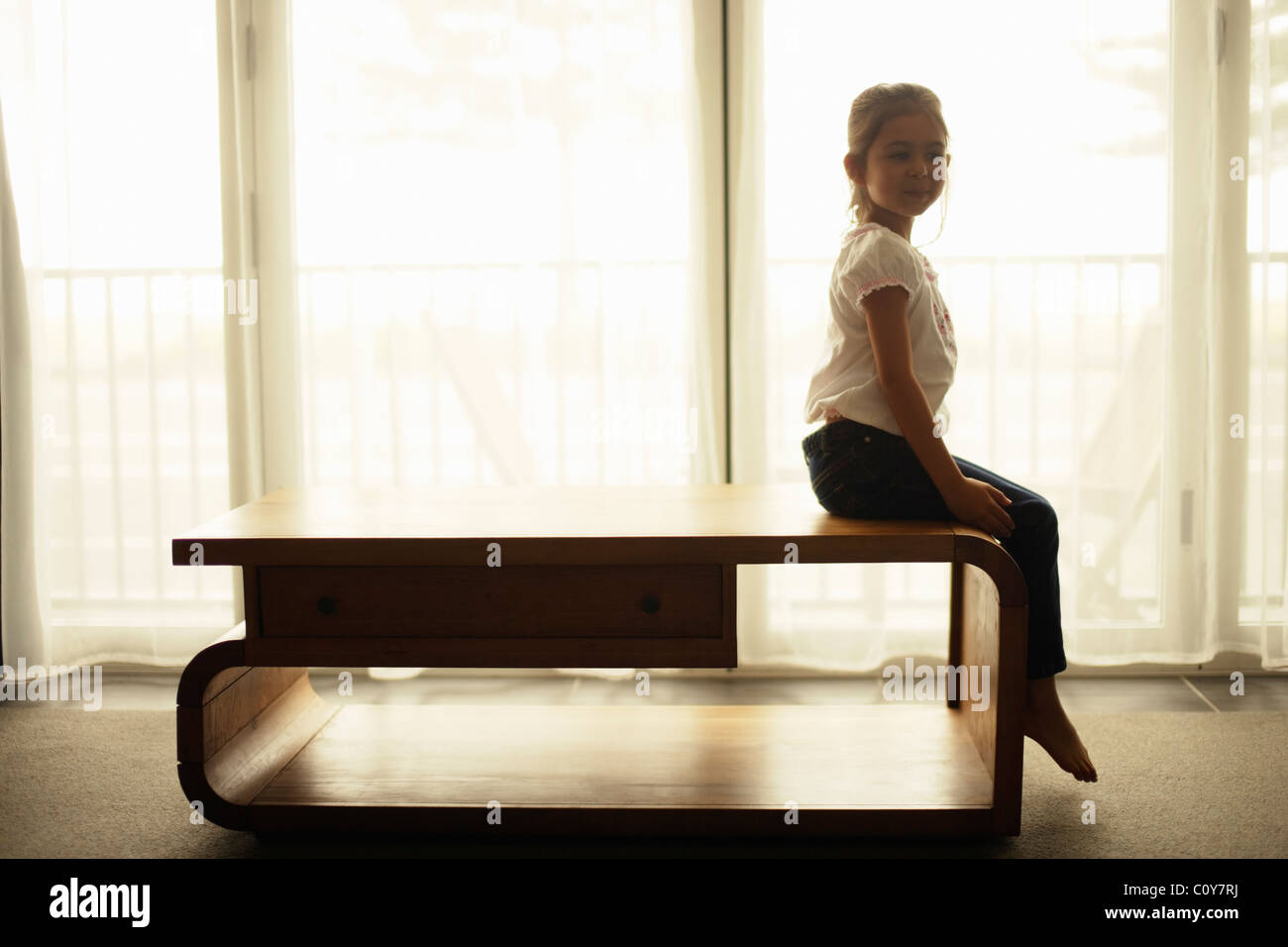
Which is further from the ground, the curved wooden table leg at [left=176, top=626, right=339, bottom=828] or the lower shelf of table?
the curved wooden table leg at [left=176, top=626, right=339, bottom=828]

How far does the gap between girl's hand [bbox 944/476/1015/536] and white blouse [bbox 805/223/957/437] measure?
134 millimetres

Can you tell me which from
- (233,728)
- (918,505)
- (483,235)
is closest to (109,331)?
(483,235)

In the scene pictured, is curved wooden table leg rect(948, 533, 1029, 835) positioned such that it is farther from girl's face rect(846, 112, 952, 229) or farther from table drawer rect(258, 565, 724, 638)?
girl's face rect(846, 112, 952, 229)

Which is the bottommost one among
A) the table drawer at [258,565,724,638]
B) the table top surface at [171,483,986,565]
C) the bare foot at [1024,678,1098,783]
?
the bare foot at [1024,678,1098,783]

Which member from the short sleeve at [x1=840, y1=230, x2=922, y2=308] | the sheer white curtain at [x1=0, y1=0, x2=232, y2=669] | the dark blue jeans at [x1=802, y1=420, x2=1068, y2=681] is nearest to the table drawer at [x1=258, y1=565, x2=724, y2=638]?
the dark blue jeans at [x1=802, y1=420, x2=1068, y2=681]

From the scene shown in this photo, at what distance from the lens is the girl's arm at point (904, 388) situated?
5.28ft

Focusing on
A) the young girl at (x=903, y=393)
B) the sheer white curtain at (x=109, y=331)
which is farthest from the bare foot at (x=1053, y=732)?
the sheer white curtain at (x=109, y=331)

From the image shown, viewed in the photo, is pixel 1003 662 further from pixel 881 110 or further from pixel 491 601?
pixel 881 110

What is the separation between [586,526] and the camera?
5.27 ft

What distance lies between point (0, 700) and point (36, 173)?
1123mm

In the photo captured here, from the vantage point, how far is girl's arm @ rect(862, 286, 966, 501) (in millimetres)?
1609

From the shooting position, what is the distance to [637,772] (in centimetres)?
176
